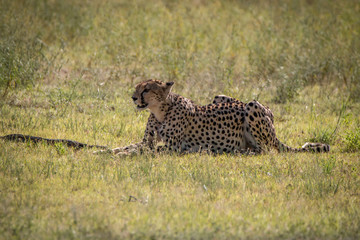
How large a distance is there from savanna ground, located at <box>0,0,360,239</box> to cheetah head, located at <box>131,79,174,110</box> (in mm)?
763

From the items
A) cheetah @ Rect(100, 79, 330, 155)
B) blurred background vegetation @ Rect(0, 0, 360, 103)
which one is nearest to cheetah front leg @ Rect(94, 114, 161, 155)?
cheetah @ Rect(100, 79, 330, 155)

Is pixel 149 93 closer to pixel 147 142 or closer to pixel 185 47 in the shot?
pixel 147 142

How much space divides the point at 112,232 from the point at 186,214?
772 mm

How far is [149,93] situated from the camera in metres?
7.04

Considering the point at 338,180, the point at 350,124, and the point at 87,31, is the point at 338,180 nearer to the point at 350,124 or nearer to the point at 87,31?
the point at 350,124

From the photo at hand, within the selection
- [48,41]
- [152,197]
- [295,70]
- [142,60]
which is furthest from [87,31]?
[152,197]

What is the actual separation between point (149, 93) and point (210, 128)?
1.01 metres

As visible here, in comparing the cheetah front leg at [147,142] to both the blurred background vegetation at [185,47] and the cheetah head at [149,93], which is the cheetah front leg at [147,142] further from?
the blurred background vegetation at [185,47]

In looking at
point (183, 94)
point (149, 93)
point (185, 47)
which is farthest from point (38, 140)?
point (185, 47)

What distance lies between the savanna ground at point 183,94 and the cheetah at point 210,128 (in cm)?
34

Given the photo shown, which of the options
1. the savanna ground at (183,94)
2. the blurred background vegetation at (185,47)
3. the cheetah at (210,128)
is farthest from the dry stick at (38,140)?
the blurred background vegetation at (185,47)

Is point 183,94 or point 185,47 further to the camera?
point 185,47

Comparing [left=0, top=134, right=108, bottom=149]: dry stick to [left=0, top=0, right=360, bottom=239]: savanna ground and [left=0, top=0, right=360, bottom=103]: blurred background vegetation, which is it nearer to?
[left=0, top=0, right=360, bottom=239]: savanna ground

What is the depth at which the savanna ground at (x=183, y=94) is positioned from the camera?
15.6ft
